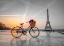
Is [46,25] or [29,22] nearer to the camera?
[29,22]

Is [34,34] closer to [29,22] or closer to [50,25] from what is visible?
[29,22]

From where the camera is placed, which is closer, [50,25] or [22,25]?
[22,25]

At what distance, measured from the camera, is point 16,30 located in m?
11.2

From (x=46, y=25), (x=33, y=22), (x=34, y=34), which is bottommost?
(x=34, y=34)

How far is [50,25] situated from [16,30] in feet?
170

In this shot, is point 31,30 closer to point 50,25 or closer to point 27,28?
point 27,28

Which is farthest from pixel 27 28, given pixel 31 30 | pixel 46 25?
pixel 46 25

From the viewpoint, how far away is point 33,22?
427 inches

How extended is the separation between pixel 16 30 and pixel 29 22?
1213 mm

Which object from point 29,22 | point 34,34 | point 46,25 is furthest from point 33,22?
point 46,25

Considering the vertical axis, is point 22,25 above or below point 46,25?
below

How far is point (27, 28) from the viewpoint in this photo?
1134 cm

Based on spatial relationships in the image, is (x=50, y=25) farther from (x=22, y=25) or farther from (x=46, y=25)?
(x=22, y=25)

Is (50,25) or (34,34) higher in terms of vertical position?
(50,25)
